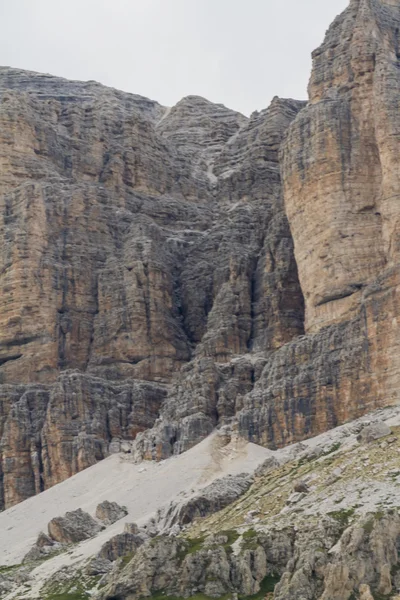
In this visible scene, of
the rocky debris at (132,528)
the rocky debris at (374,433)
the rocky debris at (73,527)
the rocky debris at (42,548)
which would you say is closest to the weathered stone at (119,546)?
the rocky debris at (132,528)

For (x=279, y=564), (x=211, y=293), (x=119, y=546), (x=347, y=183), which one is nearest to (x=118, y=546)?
(x=119, y=546)

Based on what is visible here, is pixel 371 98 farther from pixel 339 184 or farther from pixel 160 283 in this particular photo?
pixel 160 283

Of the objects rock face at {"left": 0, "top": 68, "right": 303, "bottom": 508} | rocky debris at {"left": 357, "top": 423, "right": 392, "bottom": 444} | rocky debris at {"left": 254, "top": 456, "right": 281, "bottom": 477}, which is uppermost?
rock face at {"left": 0, "top": 68, "right": 303, "bottom": 508}

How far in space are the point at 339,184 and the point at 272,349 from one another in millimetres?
18904

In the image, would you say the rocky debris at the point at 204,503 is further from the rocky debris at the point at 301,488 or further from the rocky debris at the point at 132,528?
the rocky debris at the point at 301,488

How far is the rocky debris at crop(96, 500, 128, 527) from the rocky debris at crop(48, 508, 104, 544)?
0.89 metres

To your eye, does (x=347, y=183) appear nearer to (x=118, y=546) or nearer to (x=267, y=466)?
(x=267, y=466)

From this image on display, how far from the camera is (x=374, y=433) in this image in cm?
13450

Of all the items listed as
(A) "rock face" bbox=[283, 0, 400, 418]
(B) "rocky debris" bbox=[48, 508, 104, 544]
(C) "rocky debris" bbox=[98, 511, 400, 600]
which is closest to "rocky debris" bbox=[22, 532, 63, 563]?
(B) "rocky debris" bbox=[48, 508, 104, 544]

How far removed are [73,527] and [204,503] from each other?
13912 mm

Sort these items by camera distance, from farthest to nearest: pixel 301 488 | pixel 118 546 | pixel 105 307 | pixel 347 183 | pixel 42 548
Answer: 1. pixel 105 307
2. pixel 347 183
3. pixel 42 548
4. pixel 118 546
5. pixel 301 488

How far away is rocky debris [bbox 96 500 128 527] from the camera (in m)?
147

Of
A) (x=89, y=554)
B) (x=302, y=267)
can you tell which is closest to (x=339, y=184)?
(x=302, y=267)

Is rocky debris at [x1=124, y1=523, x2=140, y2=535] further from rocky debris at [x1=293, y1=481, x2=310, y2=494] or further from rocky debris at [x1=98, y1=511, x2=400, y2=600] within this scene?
rocky debris at [x1=293, y1=481, x2=310, y2=494]
